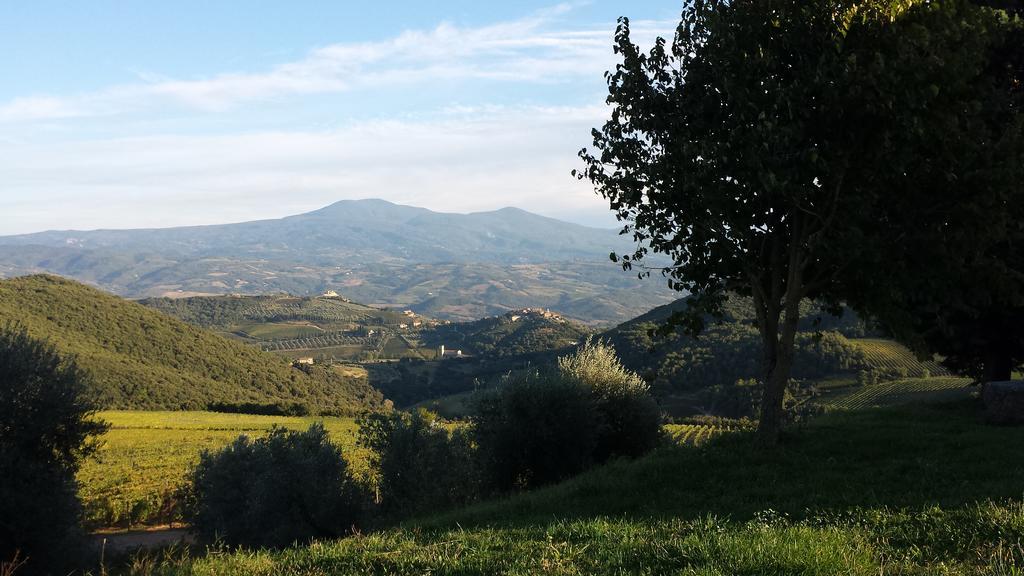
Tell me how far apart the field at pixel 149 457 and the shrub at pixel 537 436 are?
11.8m

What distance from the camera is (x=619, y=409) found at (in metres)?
23.5

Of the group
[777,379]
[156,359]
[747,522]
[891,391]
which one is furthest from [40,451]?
[156,359]

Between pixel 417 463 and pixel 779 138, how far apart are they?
14601 millimetres

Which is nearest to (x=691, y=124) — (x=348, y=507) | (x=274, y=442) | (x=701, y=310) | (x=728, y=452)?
(x=701, y=310)

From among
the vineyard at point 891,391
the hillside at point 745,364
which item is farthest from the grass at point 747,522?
the hillside at point 745,364

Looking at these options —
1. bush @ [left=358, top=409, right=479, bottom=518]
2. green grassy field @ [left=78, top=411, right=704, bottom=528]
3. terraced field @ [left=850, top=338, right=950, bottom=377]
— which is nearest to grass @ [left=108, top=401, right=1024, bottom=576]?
bush @ [left=358, top=409, right=479, bottom=518]

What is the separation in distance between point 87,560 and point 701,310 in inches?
692

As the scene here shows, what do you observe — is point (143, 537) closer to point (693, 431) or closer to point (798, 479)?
point (798, 479)

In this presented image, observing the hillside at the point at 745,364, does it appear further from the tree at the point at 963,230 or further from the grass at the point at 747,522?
the grass at the point at 747,522

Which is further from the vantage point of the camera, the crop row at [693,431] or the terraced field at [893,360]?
the terraced field at [893,360]

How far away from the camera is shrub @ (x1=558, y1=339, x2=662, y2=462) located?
23.3m

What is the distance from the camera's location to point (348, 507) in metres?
20.3

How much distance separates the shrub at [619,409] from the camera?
76.3ft

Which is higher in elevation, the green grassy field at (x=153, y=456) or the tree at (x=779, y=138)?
the tree at (x=779, y=138)
